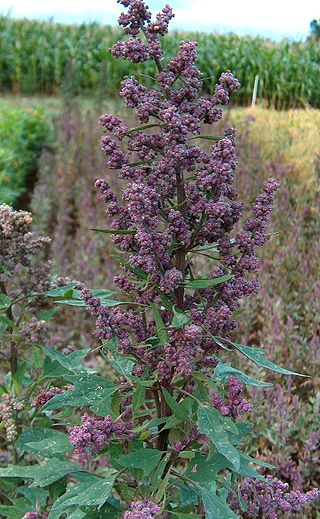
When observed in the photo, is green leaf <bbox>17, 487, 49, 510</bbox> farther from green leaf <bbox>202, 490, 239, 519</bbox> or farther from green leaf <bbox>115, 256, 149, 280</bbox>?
green leaf <bbox>115, 256, 149, 280</bbox>

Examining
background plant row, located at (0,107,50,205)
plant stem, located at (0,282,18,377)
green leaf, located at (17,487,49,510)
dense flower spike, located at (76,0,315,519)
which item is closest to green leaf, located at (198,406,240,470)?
dense flower spike, located at (76,0,315,519)

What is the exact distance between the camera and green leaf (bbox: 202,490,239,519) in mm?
1422

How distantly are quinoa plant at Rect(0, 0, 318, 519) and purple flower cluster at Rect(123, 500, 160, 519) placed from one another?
0.09ft

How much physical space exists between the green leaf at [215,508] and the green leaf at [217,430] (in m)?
0.17

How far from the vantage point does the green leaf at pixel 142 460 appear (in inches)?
57.3

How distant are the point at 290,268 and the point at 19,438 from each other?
3.01 metres

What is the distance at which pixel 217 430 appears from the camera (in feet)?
4.49

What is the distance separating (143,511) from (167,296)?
43cm

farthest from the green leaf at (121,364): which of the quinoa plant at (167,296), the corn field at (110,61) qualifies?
the corn field at (110,61)

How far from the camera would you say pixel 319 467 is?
3.26 metres

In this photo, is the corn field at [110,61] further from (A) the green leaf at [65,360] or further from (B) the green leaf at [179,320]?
(B) the green leaf at [179,320]

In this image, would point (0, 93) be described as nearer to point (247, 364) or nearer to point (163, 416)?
point (247, 364)

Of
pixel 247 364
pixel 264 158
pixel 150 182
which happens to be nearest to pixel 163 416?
pixel 150 182

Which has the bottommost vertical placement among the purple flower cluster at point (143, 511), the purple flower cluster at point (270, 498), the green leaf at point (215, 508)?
the purple flower cluster at point (270, 498)
